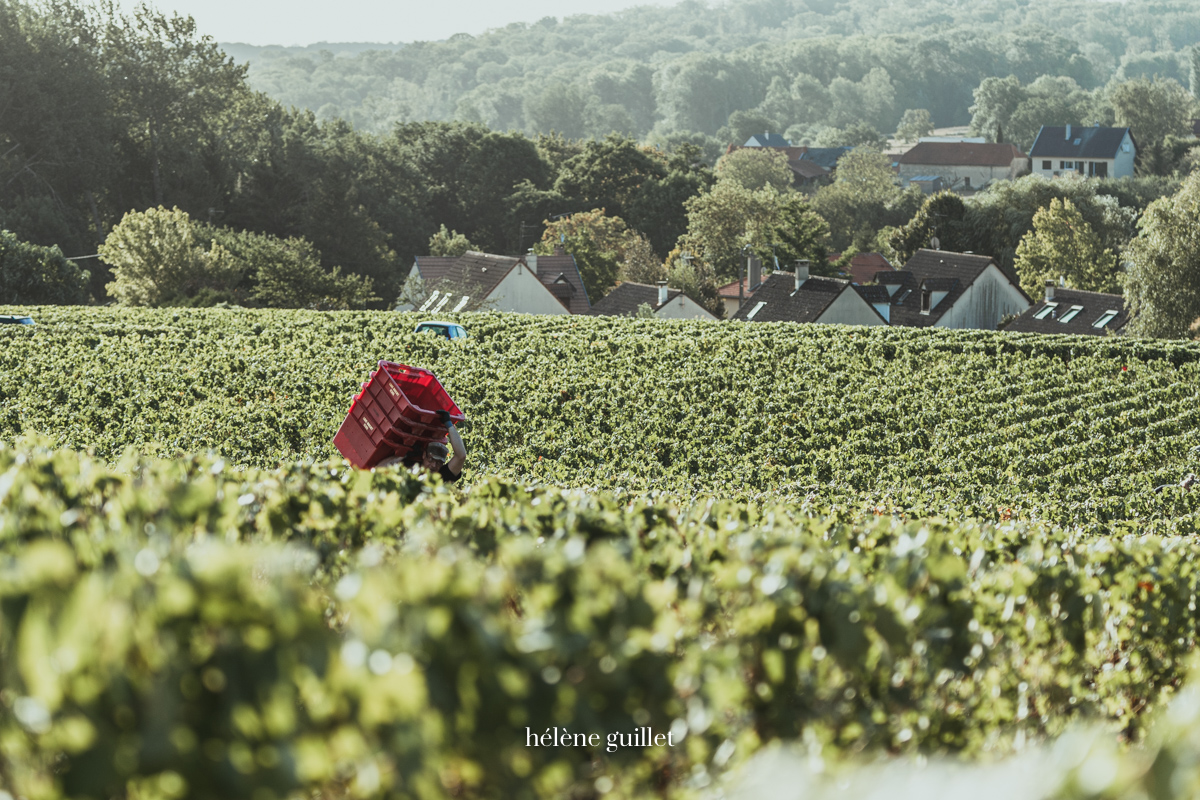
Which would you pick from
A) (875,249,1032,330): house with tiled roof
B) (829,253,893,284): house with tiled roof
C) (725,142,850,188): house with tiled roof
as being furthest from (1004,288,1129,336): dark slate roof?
(725,142,850,188): house with tiled roof

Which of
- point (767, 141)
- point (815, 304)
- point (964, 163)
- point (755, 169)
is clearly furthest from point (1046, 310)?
point (767, 141)

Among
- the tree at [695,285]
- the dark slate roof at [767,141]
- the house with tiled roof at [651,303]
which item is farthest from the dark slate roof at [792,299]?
Result: the dark slate roof at [767,141]

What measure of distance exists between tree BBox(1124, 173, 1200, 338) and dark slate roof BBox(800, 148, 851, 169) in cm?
10847

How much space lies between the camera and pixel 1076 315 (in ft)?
139

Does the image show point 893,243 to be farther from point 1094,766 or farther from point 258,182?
point 1094,766

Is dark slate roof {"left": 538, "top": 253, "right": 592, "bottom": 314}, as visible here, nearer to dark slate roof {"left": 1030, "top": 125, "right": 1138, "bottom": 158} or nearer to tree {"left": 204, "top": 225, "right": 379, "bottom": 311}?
tree {"left": 204, "top": 225, "right": 379, "bottom": 311}

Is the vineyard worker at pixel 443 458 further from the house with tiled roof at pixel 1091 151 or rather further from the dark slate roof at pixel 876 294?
the house with tiled roof at pixel 1091 151

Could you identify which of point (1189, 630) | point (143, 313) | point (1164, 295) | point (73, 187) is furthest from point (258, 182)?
point (1189, 630)

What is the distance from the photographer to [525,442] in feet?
57.6

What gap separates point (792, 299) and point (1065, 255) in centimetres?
2559

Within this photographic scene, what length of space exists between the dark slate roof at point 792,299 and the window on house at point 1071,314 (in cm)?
994

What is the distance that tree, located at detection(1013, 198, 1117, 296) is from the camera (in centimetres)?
5728

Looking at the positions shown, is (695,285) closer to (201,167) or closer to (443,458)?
(201,167)

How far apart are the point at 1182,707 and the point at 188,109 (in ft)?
222
